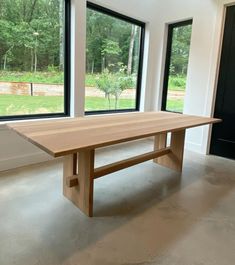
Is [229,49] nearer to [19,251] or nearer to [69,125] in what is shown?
[69,125]

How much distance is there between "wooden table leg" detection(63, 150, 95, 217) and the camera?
188 centimetres

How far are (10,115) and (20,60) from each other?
743 mm

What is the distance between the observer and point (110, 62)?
3.93 m

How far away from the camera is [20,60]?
2.92 m

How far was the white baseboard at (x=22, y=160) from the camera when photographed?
9.03 ft

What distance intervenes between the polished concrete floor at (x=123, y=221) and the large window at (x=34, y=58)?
0.95m

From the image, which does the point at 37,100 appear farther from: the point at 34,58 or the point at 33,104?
the point at 34,58

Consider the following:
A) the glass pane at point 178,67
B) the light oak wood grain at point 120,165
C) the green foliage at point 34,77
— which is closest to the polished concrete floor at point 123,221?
the light oak wood grain at point 120,165

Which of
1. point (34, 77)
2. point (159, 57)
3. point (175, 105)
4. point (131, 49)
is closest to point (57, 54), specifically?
point (34, 77)

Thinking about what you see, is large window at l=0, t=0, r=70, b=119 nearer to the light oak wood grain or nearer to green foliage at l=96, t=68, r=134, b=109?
green foliage at l=96, t=68, r=134, b=109

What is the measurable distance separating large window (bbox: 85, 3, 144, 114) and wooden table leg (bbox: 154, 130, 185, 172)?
4.60ft

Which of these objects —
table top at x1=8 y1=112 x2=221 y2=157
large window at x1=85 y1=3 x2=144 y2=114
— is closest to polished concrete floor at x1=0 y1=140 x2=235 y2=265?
table top at x1=8 y1=112 x2=221 y2=157

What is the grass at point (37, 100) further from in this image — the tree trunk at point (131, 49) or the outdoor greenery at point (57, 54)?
the tree trunk at point (131, 49)

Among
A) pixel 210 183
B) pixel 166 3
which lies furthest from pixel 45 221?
pixel 166 3
